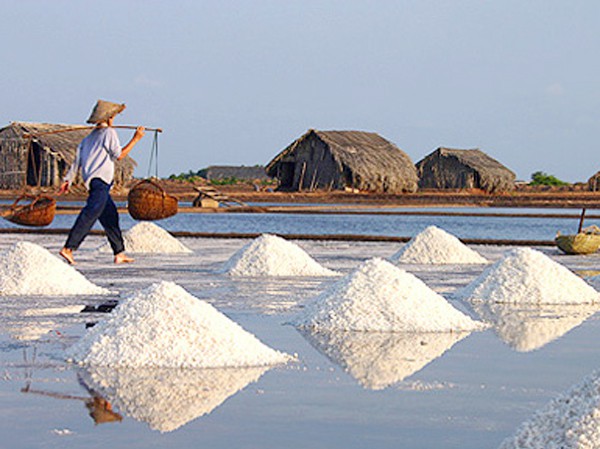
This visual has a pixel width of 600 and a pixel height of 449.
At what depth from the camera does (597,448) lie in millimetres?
3051

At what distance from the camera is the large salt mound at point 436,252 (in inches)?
494

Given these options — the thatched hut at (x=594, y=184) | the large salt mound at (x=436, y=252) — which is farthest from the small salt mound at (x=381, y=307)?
the thatched hut at (x=594, y=184)

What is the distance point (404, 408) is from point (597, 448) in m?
1.12

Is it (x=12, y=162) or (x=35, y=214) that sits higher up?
(x=35, y=214)

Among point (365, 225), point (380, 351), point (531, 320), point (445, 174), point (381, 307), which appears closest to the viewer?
point (380, 351)

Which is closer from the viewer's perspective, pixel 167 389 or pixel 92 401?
pixel 92 401

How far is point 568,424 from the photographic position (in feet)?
10.5

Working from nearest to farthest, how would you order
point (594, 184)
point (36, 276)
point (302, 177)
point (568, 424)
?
point (568, 424) → point (36, 276) → point (302, 177) → point (594, 184)

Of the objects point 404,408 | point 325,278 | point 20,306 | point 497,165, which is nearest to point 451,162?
point 497,165

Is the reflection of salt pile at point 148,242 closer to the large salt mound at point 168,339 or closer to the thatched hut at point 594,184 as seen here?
the large salt mound at point 168,339

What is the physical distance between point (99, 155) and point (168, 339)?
5211mm

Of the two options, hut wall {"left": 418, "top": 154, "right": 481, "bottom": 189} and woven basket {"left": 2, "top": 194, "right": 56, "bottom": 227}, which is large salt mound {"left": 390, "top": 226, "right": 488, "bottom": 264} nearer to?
woven basket {"left": 2, "top": 194, "right": 56, "bottom": 227}

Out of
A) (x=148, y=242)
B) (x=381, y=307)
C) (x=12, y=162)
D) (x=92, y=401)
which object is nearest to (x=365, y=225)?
(x=148, y=242)

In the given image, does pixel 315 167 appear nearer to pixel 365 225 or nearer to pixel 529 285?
pixel 365 225
